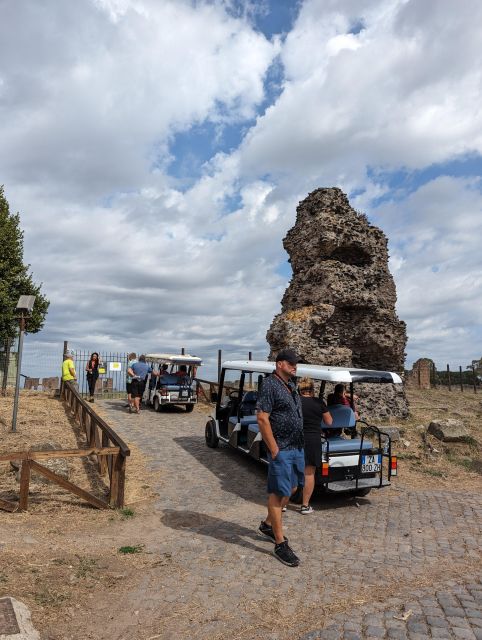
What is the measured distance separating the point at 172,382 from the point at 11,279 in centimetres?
1123

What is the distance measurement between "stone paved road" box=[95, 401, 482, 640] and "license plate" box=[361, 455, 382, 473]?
57 cm

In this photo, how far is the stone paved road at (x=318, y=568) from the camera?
3830 mm

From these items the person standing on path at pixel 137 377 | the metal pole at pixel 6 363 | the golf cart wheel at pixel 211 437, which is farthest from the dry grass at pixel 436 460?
the metal pole at pixel 6 363

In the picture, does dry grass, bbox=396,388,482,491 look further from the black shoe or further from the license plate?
the black shoe

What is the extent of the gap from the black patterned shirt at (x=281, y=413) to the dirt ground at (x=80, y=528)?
1882mm

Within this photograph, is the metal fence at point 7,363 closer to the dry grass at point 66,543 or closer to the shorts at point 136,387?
the shorts at point 136,387

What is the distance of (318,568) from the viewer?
16.3 feet

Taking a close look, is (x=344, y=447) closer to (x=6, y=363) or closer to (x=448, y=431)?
(x=448, y=431)

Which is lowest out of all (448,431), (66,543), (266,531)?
(66,543)

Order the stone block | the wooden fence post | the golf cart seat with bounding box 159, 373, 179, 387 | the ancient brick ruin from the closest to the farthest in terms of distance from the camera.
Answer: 1. the wooden fence post
2. the stone block
3. the ancient brick ruin
4. the golf cart seat with bounding box 159, 373, 179, 387

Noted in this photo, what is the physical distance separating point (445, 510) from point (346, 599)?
3.65 meters

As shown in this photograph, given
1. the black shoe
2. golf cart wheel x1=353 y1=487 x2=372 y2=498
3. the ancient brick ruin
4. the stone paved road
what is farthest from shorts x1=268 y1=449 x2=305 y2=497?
the ancient brick ruin

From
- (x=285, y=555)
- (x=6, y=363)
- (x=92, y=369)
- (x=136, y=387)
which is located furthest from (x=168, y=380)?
(x=285, y=555)

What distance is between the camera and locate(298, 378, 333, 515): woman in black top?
6.80 metres
